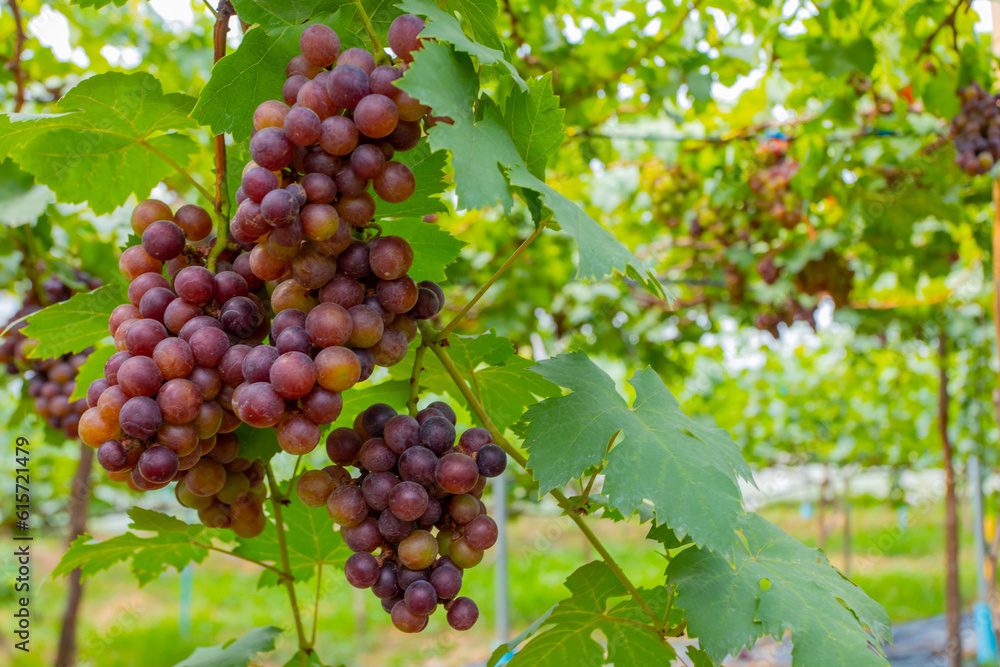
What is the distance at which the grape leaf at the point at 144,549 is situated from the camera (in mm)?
1061

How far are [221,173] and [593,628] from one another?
0.76 meters

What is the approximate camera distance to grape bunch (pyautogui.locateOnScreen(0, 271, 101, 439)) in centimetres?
167

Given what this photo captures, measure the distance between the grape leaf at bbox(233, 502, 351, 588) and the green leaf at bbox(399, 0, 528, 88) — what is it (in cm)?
76

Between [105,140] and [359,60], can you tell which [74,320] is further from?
[359,60]

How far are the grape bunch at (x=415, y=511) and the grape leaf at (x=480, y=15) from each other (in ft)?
1.49

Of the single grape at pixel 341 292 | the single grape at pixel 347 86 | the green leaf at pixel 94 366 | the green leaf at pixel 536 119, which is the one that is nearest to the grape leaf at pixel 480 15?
the green leaf at pixel 536 119

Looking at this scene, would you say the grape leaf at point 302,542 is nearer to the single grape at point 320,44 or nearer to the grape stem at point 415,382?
the grape stem at point 415,382

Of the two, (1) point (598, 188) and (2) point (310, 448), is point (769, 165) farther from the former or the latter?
(2) point (310, 448)

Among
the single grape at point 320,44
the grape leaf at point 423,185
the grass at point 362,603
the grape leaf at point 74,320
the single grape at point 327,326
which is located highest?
the single grape at point 320,44

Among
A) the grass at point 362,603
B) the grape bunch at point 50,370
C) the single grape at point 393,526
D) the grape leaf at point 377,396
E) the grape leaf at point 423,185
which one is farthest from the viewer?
the grass at point 362,603

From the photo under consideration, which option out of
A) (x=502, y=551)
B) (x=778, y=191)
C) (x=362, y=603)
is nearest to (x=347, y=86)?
(x=778, y=191)

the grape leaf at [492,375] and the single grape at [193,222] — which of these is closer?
the single grape at [193,222]

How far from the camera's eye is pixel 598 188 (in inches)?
134

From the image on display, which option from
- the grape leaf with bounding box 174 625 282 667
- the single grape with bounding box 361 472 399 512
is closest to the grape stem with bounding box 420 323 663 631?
the single grape with bounding box 361 472 399 512
